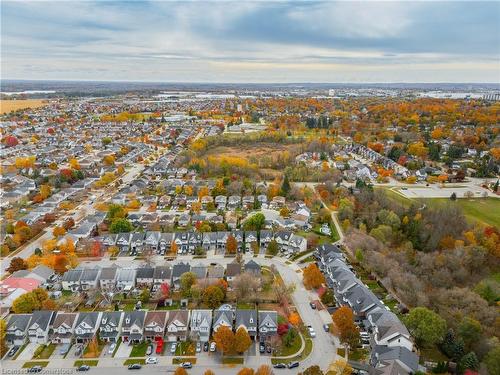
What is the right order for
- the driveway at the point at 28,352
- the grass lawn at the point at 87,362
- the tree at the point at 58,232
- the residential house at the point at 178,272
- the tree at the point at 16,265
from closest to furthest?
the grass lawn at the point at 87,362 < the driveway at the point at 28,352 < the residential house at the point at 178,272 < the tree at the point at 16,265 < the tree at the point at 58,232

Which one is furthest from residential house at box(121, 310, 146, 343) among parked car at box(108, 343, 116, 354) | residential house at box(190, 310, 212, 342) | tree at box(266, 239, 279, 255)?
tree at box(266, 239, 279, 255)

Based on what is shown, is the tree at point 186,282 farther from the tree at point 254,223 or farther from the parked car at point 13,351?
the tree at point 254,223

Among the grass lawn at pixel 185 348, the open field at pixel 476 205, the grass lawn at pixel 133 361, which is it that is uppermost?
the open field at pixel 476 205

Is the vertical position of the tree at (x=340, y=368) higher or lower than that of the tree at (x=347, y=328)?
lower

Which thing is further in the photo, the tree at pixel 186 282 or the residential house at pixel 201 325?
the tree at pixel 186 282

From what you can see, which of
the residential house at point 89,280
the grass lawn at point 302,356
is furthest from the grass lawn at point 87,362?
the grass lawn at point 302,356

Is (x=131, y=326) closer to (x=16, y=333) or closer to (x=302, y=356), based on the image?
(x=16, y=333)

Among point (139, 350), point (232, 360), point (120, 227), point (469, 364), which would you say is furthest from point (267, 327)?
point (120, 227)
